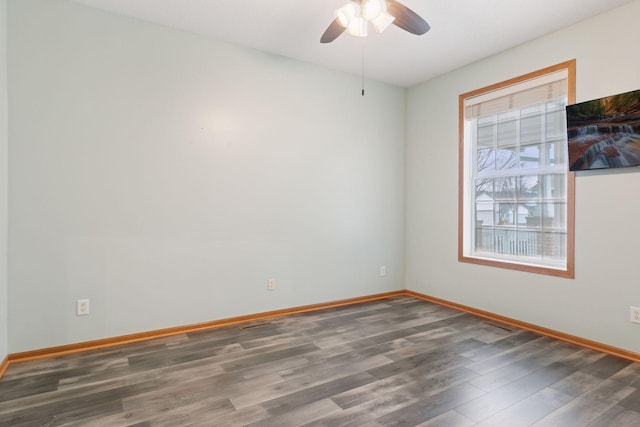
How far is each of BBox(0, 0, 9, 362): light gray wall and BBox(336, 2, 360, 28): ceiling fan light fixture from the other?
93.7 inches

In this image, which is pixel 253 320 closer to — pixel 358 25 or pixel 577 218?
pixel 358 25

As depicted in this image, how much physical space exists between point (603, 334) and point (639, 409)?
99cm

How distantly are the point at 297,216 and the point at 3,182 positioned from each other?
2.43 m

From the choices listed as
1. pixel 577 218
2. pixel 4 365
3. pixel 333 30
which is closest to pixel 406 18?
pixel 333 30

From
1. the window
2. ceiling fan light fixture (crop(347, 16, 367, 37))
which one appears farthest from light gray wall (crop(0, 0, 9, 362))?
the window

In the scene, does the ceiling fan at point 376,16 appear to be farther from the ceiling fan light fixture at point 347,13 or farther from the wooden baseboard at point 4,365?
the wooden baseboard at point 4,365

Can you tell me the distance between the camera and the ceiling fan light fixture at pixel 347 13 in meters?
2.30

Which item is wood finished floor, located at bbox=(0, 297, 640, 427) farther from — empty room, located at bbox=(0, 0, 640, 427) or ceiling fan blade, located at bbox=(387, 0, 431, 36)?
ceiling fan blade, located at bbox=(387, 0, 431, 36)

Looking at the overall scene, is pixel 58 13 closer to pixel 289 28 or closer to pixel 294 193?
pixel 289 28

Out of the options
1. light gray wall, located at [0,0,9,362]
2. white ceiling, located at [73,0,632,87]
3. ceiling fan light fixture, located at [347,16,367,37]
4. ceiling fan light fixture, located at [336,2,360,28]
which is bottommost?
light gray wall, located at [0,0,9,362]

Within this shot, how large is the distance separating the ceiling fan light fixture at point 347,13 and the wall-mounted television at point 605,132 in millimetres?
2074

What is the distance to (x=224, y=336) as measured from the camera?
304 cm

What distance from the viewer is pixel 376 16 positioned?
2240 millimetres

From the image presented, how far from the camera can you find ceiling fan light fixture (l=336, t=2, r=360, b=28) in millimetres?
2299
